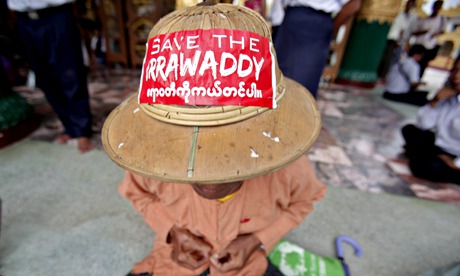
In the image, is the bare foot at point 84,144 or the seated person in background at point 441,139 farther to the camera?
the bare foot at point 84,144

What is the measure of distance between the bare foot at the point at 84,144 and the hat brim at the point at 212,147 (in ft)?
5.88

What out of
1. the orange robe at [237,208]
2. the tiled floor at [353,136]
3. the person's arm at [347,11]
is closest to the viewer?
the orange robe at [237,208]

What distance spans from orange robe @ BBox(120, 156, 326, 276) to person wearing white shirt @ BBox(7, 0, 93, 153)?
1516mm

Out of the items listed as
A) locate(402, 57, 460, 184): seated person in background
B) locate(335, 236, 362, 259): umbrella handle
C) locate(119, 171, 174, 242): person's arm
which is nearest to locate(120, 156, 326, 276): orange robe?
locate(119, 171, 174, 242): person's arm

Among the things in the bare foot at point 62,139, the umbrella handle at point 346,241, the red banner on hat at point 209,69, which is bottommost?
the bare foot at point 62,139

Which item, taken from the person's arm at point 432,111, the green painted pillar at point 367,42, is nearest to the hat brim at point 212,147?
the person's arm at point 432,111

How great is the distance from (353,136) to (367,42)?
3.05 m

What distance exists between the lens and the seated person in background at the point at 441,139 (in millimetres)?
1962

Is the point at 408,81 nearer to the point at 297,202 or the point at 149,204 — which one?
the point at 297,202

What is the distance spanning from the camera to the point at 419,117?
2369 millimetres

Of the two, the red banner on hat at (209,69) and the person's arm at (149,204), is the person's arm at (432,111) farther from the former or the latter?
the person's arm at (149,204)

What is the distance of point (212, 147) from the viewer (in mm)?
512

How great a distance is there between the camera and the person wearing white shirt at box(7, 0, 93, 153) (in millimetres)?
1795

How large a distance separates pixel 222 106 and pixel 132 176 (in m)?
0.60
